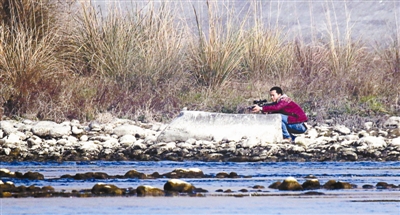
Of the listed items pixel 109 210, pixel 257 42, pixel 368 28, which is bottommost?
pixel 109 210

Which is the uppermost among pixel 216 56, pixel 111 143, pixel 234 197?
pixel 216 56

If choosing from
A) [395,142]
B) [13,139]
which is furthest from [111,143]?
[395,142]

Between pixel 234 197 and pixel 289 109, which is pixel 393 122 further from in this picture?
pixel 234 197

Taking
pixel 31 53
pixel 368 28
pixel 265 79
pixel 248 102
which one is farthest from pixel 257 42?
pixel 368 28

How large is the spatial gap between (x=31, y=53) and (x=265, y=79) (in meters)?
4.36

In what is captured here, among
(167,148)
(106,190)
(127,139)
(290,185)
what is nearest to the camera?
(106,190)

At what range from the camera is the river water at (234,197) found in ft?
28.7

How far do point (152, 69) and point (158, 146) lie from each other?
4538mm

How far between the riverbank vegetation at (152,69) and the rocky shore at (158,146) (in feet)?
4.89

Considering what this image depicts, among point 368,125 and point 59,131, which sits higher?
point 368,125

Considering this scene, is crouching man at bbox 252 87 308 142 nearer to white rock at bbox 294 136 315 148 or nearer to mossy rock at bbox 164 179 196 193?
white rock at bbox 294 136 315 148

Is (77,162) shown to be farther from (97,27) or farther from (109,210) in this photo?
(97,27)

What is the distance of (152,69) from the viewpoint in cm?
1816

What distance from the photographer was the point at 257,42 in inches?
762
